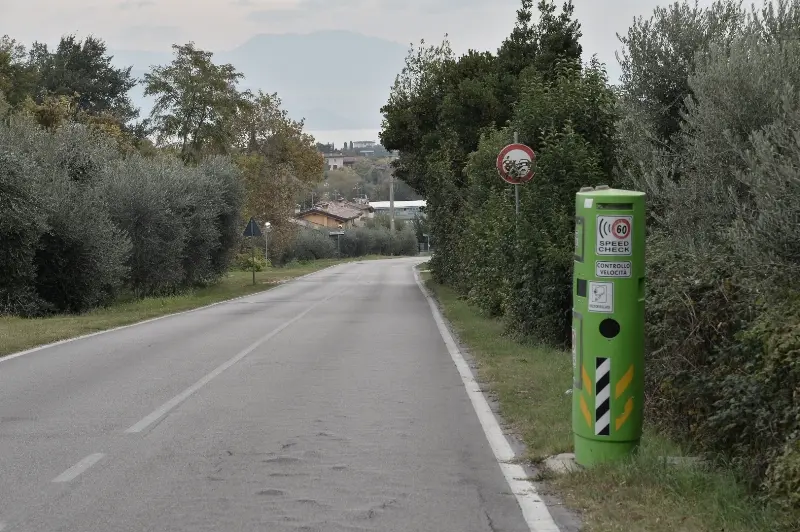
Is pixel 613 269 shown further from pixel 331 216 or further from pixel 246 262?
pixel 331 216

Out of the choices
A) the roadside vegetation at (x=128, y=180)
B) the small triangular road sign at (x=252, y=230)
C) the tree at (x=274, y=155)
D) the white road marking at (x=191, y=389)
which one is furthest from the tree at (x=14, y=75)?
the white road marking at (x=191, y=389)

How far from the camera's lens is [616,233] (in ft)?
24.5

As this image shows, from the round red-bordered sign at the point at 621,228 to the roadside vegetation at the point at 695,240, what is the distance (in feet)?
2.50

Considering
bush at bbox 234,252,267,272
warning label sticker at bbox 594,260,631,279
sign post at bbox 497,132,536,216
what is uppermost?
sign post at bbox 497,132,536,216

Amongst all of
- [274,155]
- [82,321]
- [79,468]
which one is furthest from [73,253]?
[274,155]

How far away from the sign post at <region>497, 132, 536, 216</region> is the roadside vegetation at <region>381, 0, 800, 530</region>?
26 cm

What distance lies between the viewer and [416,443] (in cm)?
887

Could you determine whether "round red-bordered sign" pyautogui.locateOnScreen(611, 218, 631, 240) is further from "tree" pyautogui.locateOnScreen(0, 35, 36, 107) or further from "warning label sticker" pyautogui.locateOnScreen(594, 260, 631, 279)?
"tree" pyautogui.locateOnScreen(0, 35, 36, 107)

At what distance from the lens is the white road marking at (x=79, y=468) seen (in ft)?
24.4

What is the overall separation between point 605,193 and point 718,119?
2.72 m

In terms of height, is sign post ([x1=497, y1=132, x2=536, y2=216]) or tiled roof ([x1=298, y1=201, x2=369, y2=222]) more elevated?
tiled roof ([x1=298, y1=201, x2=369, y2=222])

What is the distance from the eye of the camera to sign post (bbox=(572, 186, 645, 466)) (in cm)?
740

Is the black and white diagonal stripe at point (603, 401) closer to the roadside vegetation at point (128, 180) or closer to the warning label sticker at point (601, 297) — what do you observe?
the warning label sticker at point (601, 297)

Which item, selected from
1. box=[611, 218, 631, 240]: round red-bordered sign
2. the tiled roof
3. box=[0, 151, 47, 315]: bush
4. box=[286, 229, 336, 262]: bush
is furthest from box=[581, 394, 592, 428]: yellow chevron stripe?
the tiled roof
